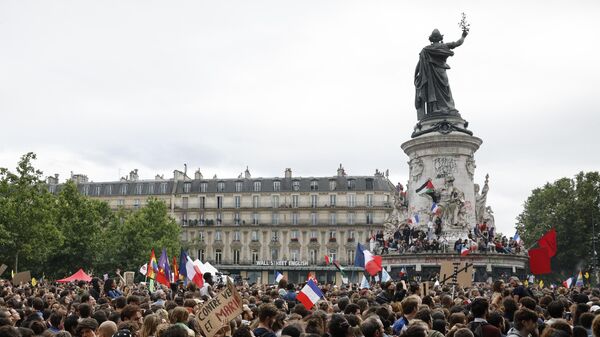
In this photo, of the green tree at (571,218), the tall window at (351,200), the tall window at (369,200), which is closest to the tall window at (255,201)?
the tall window at (351,200)

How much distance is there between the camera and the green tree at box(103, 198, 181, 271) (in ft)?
241

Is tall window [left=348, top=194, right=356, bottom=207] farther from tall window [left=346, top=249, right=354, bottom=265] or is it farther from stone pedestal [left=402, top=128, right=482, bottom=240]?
stone pedestal [left=402, top=128, right=482, bottom=240]

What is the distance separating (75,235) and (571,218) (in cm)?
4805

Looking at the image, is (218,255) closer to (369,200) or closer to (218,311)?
(369,200)

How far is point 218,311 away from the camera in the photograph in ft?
33.5

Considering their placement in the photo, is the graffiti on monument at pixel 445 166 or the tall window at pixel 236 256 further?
the tall window at pixel 236 256

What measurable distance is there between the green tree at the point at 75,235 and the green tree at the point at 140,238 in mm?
6616

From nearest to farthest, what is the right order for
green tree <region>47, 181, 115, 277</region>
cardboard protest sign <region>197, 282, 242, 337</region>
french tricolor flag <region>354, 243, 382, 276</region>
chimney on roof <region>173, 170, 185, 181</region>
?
cardboard protest sign <region>197, 282, 242, 337</region> → french tricolor flag <region>354, 243, 382, 276</region> → green tree <region>47, 181, 115, 277</region> → chimney on roof <region>173, 170, 185, 181</region>

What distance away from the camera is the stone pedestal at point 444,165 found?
47281 millimetres

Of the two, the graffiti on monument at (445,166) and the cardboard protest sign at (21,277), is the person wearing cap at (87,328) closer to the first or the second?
the cardboard protest sign at (21,277)

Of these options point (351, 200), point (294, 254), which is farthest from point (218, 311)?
point (351, 200)

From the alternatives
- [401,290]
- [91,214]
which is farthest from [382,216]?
[401,290]

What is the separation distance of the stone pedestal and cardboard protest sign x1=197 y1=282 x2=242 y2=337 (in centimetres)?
3755

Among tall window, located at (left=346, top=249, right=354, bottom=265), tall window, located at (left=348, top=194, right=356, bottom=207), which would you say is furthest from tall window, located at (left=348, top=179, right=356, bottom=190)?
tall window, located at (left=346, top=249, right=354, bottom=265)
